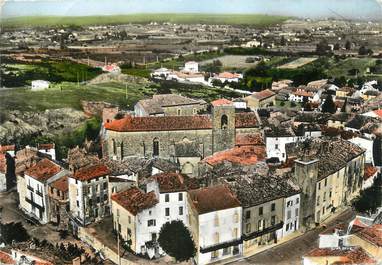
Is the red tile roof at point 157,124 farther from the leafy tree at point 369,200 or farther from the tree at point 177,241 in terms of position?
the leafy tree at point 369,200

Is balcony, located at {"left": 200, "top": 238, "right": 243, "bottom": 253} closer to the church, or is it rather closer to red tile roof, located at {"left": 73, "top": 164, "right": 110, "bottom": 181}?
the church

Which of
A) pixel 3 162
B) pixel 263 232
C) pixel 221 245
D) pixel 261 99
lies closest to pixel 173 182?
pixel 221 245

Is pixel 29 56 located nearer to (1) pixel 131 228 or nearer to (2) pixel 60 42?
(2) pixel 60 42

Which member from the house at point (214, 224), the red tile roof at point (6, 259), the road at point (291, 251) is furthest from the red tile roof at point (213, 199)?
the red tile roof at point (6, 259)

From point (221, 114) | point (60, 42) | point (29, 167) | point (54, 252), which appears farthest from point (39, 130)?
point (221, 114)

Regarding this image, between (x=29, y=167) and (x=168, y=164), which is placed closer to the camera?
(x=168, y=164)

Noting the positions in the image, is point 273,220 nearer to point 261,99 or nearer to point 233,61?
point 261,99

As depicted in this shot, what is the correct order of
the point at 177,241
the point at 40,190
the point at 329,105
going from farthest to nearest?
the point at 329,105 → the point at 40,190 → the point at 177,241
